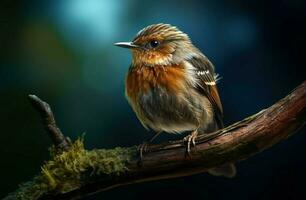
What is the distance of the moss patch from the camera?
218 centimetres

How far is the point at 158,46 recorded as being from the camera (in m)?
2.51

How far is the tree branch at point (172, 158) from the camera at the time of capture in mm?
2125

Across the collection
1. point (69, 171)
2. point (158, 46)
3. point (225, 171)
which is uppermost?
point (158, 46)

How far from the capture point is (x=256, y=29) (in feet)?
9.02

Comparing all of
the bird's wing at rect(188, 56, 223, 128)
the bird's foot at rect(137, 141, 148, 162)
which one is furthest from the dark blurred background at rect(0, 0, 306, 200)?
the bird's foot at rect(137, 141, 148, 162)

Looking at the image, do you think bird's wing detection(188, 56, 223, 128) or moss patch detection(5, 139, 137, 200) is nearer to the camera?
moss patch detection(5, 139, 137, 200)

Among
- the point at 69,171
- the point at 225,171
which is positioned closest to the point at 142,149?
the point at 69,171

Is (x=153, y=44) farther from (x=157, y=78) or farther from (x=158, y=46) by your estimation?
(x=157, y=78)

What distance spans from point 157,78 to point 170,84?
2.4 inches

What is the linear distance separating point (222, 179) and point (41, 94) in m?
0.94

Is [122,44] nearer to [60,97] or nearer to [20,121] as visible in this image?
[60,97]

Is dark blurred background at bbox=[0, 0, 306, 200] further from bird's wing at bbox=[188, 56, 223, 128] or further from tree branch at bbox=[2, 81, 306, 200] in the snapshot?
tree branch at bbox=[2, 81, 306, 200]

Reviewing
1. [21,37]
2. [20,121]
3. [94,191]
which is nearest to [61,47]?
[21,37]

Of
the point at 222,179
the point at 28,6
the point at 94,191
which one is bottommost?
the point at 222,179
